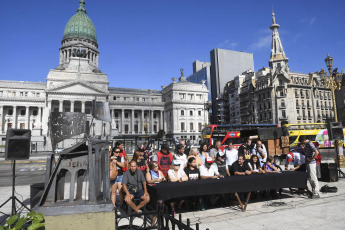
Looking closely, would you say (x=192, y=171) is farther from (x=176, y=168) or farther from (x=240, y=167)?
(x=240, y=167)

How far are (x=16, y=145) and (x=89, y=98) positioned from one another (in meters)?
55.2

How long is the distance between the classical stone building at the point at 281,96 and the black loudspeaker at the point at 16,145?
195ft

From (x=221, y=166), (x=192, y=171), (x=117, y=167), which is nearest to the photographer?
(x=192, y=171)

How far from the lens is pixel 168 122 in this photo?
7144cm

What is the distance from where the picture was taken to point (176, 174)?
6.91 m

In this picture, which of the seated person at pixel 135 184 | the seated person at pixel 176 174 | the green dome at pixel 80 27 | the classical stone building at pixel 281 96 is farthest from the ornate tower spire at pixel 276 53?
the seated person at pixel 135 184

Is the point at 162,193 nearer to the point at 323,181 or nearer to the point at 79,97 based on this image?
the point at 323,181

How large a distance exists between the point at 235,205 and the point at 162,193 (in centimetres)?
272

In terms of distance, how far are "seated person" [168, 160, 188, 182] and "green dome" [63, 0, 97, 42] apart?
7756 cm

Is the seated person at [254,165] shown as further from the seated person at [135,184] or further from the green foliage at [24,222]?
the green foliage at [24,222]

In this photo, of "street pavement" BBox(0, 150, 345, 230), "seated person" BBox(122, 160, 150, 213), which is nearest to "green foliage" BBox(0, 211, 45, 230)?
"seated person" BBox(122, 160, 150, 213)

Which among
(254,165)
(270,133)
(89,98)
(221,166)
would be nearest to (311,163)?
(254,165)

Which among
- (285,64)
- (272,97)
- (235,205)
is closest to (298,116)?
(272,97)

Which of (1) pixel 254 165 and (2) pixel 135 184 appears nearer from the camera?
(2) pixel 135 184
